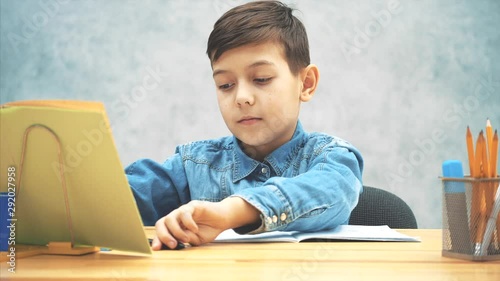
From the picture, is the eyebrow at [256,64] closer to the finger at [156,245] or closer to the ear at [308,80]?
the ear at [308,80]

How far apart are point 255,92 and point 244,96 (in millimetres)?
32

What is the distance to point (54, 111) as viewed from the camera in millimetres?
637

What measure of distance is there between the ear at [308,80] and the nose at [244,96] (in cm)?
21

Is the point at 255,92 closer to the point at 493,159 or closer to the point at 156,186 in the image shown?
the point at 156,186

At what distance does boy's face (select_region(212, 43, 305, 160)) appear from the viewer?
1.18 metres

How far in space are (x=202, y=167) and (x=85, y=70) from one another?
4.85 feet

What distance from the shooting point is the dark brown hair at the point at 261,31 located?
1203 millimetres

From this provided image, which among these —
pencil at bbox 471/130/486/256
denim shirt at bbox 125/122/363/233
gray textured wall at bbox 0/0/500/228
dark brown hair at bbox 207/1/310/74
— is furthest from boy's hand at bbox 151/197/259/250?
gray textured wall at bbox 0/0/500/228

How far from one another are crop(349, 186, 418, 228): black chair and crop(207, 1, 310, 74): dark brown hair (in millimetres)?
338

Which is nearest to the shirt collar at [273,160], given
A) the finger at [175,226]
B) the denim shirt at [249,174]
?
the denim shirt at [249,174]

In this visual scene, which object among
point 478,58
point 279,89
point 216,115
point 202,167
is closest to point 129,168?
point 202,167

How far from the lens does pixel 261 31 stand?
48.3 inches

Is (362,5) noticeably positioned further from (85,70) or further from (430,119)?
(85,70)

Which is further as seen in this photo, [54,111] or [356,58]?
[356,58]
